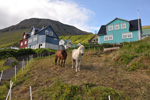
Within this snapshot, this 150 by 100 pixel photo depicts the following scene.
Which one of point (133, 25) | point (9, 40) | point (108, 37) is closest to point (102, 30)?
point (108, 37)

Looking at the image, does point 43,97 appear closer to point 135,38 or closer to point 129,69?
point 129,69

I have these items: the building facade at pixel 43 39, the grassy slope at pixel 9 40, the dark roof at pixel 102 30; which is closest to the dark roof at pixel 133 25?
the dark roof at pixel 102 30

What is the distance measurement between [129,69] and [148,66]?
168cm

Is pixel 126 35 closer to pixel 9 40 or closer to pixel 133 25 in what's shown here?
pixel 133 25

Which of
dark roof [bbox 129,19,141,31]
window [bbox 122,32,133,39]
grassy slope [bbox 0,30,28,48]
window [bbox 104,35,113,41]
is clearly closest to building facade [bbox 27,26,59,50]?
window [bbox 104,35,113,41]

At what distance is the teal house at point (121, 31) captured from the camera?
102ft

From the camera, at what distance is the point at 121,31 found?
32656mm

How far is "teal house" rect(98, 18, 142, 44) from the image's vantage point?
102 ft

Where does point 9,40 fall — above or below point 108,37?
above

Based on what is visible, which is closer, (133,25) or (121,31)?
(133,25)

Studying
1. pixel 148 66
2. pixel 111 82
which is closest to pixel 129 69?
pixel 148 66

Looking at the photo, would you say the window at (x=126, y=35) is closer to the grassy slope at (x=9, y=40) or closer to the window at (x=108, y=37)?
the window at (x=108, y=37)

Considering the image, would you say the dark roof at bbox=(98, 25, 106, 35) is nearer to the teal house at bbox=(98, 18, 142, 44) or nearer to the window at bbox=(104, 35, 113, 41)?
the teal house at bbox=(98, 18, 142, 44)

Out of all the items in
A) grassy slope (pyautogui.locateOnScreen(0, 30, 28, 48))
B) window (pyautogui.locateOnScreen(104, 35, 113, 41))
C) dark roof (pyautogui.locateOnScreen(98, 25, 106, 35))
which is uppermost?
grassy slope (pyautogui.locateOnScreen(0, 30, 28, 48))
